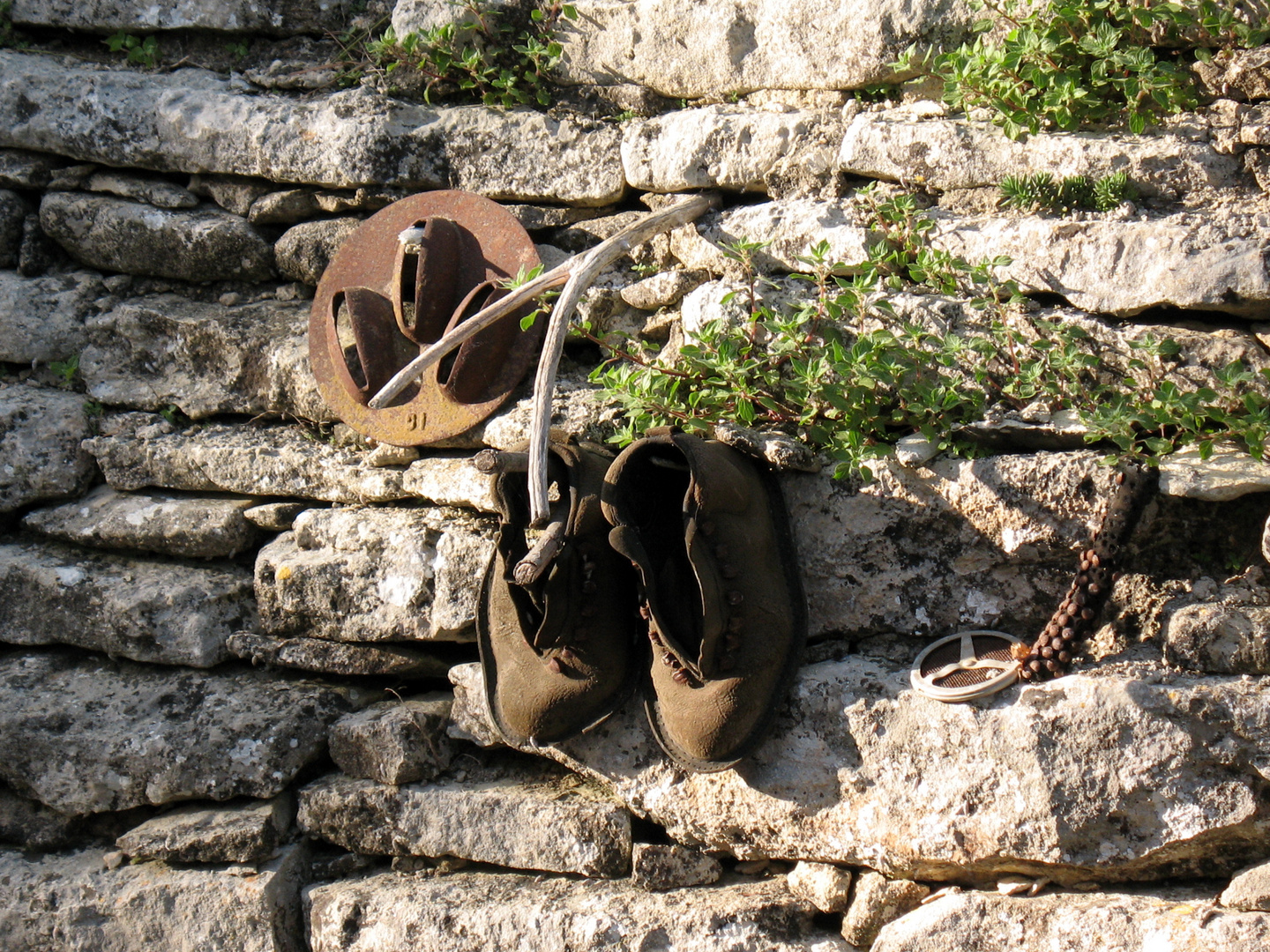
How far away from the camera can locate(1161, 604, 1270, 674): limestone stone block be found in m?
2.24

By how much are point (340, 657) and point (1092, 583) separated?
6.61 ft

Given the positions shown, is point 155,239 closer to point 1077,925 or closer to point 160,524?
Result: point 160,524

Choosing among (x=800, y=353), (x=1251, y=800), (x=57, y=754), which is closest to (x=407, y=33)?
(x=800, y=353)

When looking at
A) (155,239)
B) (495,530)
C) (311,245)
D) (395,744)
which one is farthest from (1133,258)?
(155,239)

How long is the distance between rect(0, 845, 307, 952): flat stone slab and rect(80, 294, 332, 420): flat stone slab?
140cm

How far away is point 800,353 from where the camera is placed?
272cm

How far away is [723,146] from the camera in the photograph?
3168 millimetres

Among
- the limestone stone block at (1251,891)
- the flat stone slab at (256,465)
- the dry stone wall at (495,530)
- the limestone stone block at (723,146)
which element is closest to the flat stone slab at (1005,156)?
the dry stone wall at (495,530)

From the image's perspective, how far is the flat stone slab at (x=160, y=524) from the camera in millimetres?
3377

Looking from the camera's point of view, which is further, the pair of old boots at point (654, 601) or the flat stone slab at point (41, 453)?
the flat stone slab at point (41, 453)

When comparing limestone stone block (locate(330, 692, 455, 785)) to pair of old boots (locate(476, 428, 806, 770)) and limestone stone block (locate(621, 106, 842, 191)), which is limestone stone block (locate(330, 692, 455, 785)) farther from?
limestone stone block (locate(621, 106, 842, 191))

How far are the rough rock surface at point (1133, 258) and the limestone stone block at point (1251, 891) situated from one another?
1.22 meters

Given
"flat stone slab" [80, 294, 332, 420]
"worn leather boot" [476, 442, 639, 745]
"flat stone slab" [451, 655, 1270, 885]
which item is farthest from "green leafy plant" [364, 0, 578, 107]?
"flat stone slab" [451, 655, 1270, 885]

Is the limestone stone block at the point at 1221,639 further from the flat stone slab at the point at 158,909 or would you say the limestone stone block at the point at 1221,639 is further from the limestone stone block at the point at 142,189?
the limestone stone block at the point at 142,189
